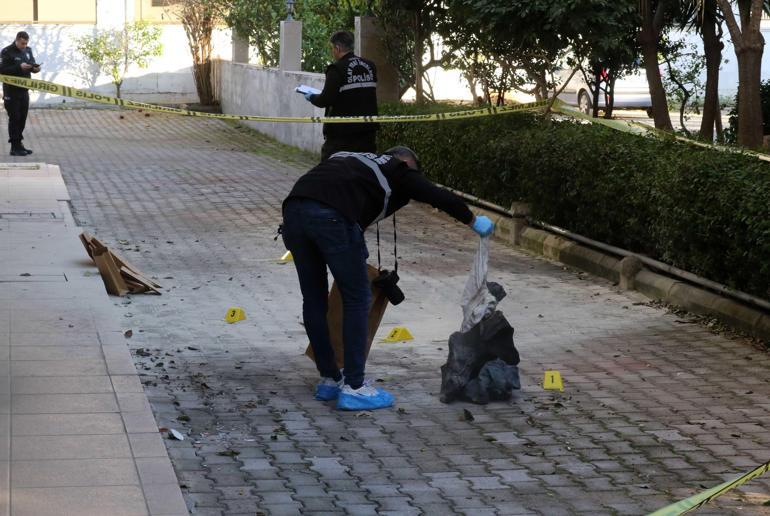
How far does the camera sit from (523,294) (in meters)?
9.81

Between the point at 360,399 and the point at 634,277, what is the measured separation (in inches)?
154

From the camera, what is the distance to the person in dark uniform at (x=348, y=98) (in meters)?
11.0

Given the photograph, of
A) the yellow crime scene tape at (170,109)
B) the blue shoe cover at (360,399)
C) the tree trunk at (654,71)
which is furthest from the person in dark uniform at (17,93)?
the blue shoe cover at (360,399)

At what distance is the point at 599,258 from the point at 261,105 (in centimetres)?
1306

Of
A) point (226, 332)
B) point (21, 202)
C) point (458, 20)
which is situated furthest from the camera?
point (458, 20)

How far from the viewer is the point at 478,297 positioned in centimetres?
700

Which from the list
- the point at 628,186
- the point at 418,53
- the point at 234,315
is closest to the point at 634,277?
the point at 628,186

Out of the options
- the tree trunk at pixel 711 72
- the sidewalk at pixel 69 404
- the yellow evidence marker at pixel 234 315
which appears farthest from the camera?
the tree trunk at pixel 711 72

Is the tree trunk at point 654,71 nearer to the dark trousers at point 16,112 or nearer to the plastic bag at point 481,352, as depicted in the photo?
the plastic bag at point 481,352

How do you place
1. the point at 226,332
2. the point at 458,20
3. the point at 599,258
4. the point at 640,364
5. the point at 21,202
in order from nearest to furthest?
the point at 640,364 → the point at 226,332 → the point at 599,258 → the point at 21,202 → the point at 458,20

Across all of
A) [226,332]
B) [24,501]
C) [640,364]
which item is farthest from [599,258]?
[24,501]

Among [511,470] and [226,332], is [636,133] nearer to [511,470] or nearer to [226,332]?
[226,332]

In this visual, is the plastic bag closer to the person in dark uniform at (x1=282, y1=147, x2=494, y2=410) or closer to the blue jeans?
the person in dark uniform at (x1=282, y1=147, x2=494, y2=410)

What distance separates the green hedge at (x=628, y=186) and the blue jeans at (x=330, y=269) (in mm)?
2829
